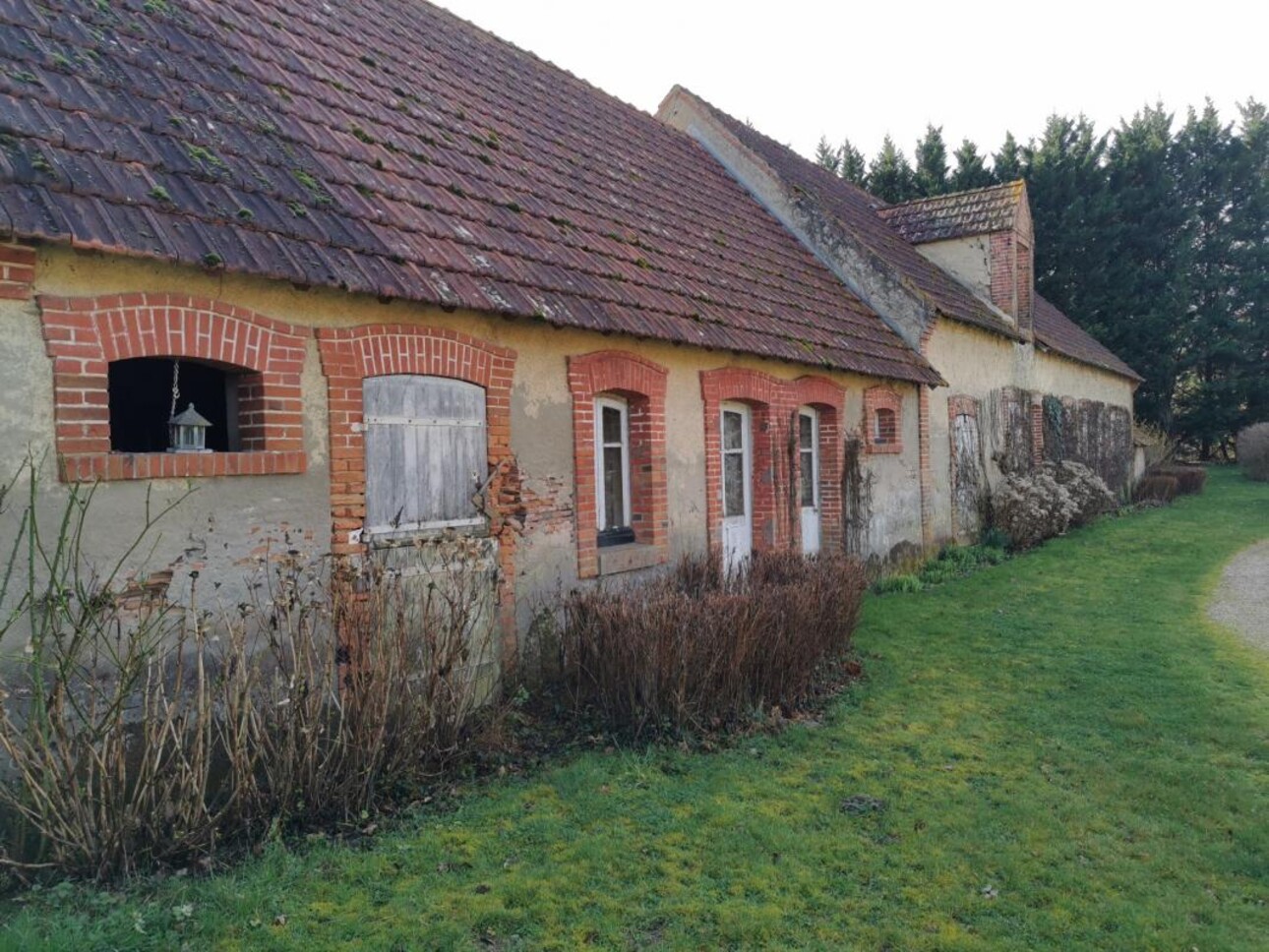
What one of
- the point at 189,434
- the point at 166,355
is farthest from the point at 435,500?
the point at 166,355

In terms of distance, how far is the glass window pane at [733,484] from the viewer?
34.6 feet

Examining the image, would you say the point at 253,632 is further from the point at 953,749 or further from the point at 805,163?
the point at 805,163

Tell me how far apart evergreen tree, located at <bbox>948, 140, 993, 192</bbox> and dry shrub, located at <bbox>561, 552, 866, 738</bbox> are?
3257 cm

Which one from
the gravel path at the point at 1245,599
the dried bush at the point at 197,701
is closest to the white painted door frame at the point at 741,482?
the dried bush at the point at 197,701

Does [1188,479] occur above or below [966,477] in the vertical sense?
below

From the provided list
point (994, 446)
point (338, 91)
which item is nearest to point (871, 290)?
point (994, 446)

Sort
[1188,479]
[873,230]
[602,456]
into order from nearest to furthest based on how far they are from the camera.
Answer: [602,456]
[873,230]
[1188,479]

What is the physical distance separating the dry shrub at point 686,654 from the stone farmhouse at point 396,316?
837 mm

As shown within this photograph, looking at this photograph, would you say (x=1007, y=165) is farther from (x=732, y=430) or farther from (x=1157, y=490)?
(x=732, y=430)

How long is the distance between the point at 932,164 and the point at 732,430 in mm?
30128

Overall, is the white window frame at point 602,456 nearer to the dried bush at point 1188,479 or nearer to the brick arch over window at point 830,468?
the brick arch over window at point 830,468

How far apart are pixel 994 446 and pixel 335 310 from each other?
14.8 meters

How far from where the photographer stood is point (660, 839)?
195 inches

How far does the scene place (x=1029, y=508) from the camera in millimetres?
16484
